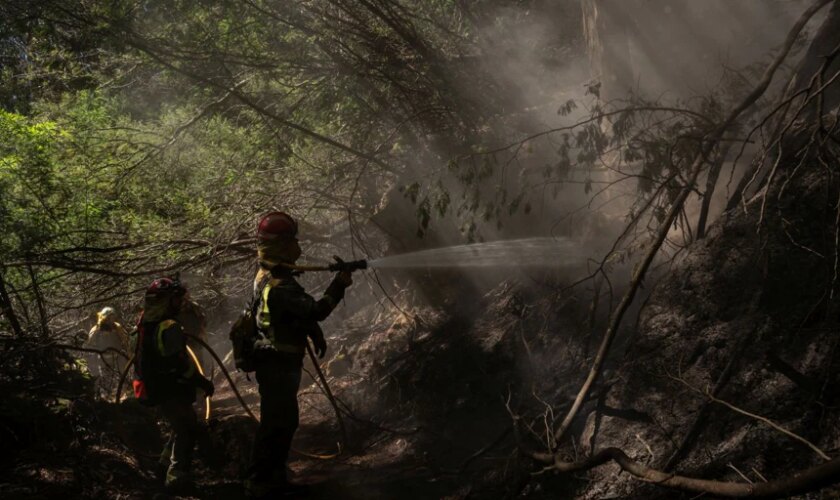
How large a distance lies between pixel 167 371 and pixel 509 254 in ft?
14.8

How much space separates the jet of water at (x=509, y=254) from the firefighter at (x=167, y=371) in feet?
9.23

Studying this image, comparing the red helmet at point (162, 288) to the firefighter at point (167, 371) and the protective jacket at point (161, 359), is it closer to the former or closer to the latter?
the firefighter at point (167, 371)

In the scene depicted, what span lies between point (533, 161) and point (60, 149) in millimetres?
6281

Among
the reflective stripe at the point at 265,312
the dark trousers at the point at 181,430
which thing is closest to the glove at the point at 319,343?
the reflective stripe at the point at 265,312

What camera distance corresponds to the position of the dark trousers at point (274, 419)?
470 centimetres

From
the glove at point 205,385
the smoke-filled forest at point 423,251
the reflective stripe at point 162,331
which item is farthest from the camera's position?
the glove at point 205,385

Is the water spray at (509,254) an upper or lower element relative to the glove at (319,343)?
upper

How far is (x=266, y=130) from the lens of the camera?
8672mm

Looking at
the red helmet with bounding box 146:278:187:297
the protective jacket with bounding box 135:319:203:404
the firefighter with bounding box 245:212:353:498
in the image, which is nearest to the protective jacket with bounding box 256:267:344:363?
the firefighter with bounding box 245:212:353:498

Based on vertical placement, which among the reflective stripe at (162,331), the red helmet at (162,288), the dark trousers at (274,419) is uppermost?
the red helmet at (162,288)

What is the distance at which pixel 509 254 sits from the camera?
798cm

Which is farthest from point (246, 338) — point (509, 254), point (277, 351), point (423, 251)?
point (509, 254)

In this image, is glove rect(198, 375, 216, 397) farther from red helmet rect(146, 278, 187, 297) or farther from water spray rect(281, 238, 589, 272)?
water spray rect(281, 238, 589, 272)

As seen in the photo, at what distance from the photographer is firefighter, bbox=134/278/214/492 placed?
5188 millimetres
